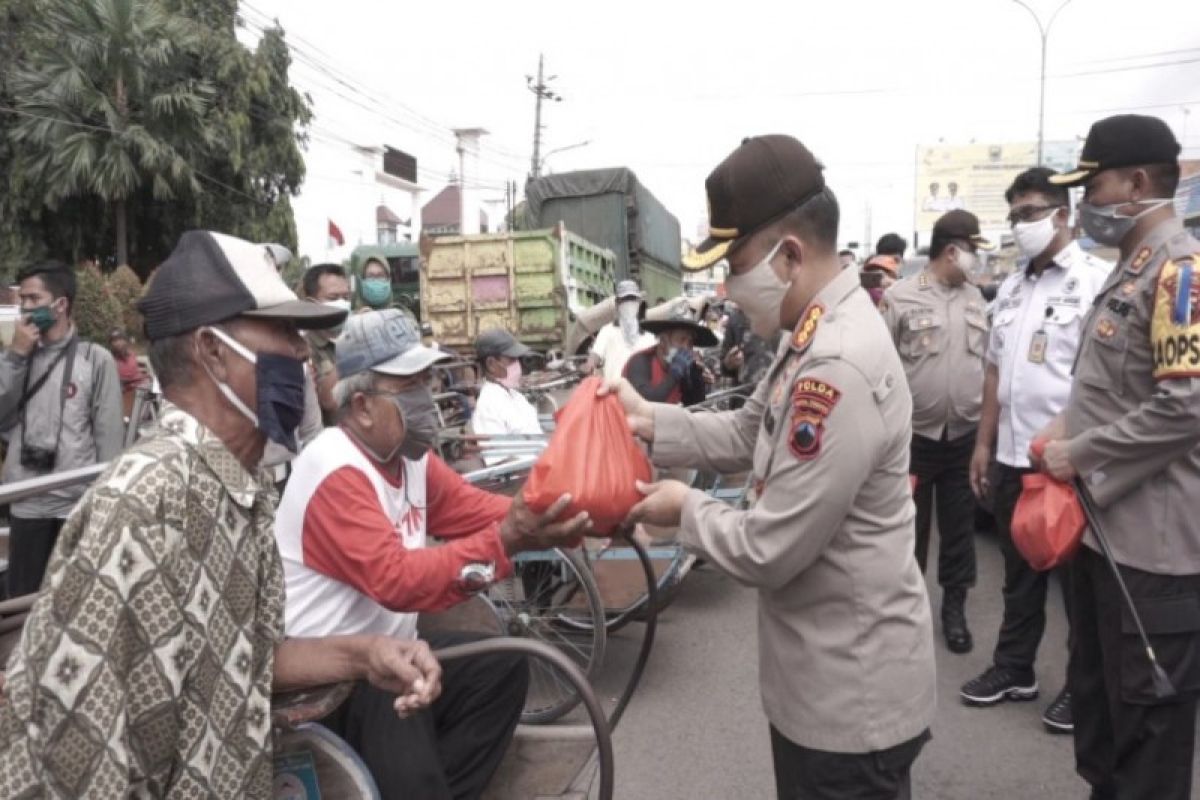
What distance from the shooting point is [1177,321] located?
2.35 meters

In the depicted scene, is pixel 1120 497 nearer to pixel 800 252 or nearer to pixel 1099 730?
pixel 1099 730

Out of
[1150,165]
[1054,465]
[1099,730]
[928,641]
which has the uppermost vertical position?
[1150,165]

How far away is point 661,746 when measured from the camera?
3676 mm

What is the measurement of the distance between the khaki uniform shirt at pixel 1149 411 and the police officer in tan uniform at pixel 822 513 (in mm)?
938

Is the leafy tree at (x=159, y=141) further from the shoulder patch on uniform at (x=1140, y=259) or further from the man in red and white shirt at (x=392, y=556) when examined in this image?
the shoulder patch on uniform at (x=1140, y=259)

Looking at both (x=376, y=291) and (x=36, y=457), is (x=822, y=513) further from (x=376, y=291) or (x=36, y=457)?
(x=376, y=291)

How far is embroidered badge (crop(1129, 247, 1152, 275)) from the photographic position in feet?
8.34

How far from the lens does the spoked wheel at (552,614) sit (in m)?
3.80

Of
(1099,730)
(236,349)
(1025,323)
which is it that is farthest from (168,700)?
(1025,323)

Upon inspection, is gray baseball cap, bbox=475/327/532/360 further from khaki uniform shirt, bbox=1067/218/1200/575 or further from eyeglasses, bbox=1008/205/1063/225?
khaki uniform shirt, bbox=1067/218/1200/575

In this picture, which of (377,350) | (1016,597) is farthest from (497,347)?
(1016,597)

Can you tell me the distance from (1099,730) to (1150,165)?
171cm

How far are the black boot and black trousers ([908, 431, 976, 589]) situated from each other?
0.17 ft

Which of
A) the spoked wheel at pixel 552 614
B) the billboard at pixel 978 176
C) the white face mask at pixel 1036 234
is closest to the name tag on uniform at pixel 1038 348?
the white face mask at pixel 1036 234
